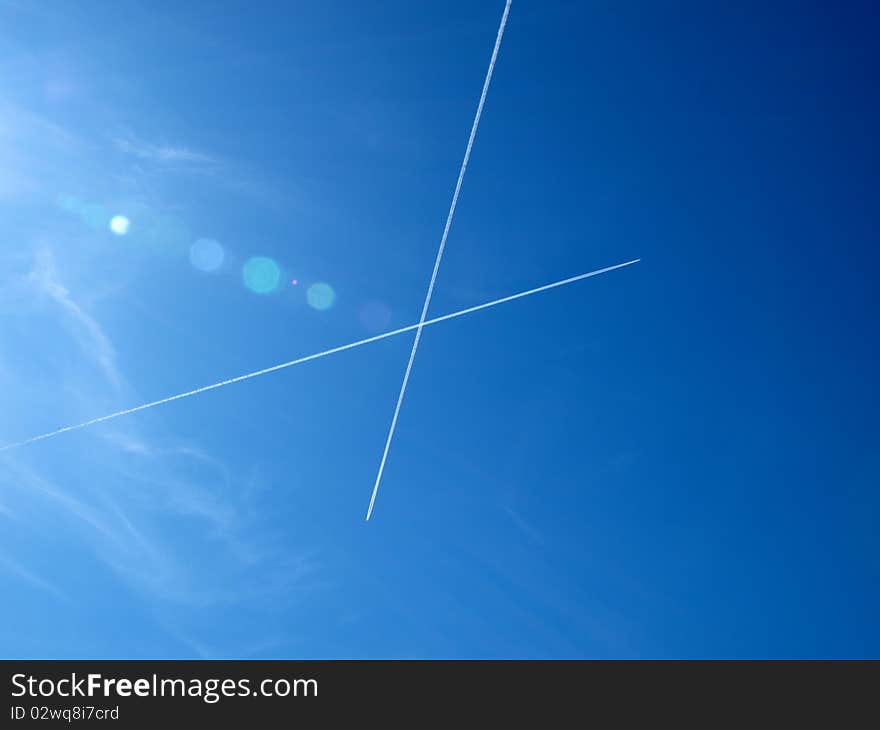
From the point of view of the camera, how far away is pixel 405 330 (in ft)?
58.0

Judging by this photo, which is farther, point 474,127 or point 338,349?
point 338,349

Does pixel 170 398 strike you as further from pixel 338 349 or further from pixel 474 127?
pixel 474 127

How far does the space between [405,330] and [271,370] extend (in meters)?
4.70

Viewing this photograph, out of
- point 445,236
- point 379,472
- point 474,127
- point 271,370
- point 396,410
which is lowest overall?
point 379,472

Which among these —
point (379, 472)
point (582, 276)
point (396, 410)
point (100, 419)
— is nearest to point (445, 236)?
point (582, 276)
